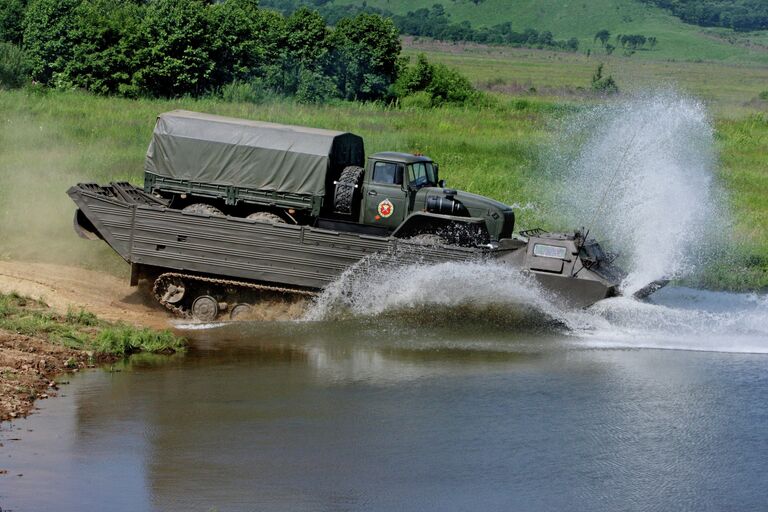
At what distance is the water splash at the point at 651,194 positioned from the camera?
18922 mm

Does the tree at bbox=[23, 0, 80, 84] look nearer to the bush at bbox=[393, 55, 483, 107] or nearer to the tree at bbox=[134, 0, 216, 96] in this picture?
the tree at bbox=[134, 0, 216, 96]

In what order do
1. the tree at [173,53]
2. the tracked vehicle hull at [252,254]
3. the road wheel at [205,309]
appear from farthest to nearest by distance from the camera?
1. the tree at [173,53]
2. the road wheel at [205,309]
3. the tracked vehicle hull at [252,254]

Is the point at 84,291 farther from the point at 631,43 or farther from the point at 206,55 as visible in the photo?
the point at 631,43

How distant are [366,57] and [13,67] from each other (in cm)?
1297

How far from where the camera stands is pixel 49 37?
40656 millimetres

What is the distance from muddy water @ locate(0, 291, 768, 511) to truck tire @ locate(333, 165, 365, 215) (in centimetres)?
206

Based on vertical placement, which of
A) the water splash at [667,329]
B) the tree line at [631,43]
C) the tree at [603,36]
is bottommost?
the water splash at [667,329]

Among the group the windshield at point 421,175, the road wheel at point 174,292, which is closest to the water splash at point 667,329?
the windshield at point 421,175

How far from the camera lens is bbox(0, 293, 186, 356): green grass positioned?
1481 centimetres

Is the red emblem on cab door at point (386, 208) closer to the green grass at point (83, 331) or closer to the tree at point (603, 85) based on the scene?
the green grass at point (83, 331)

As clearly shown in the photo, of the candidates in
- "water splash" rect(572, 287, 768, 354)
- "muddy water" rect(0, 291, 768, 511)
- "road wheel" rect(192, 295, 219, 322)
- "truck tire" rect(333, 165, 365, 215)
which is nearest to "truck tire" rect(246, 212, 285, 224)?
"truck tire" rect(333, 165, 365, 215)

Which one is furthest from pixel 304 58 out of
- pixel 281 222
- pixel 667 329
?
pixel 667 329

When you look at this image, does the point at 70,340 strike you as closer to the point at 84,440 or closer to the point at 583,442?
the point at 84,440

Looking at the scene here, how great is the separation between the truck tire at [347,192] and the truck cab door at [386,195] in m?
0.17
